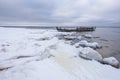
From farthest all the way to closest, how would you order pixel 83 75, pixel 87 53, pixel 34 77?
pixel 87 53 → pixel 83 75 → pixel 34 77

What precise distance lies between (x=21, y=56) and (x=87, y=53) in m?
4.50

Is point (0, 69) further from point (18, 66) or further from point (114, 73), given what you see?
point (114, 73)

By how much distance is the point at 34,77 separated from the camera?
14.7ft

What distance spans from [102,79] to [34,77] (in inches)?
Answer: 113

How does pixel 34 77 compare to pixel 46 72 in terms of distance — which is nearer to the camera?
pixel 34 77

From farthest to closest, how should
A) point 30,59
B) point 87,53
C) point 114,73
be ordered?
1. point 87,53
2. point 30,59
3. point 114,73

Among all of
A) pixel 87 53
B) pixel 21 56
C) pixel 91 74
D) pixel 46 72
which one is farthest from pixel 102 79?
pixel 21 56

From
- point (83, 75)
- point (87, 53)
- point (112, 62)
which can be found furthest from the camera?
point (87, 53)

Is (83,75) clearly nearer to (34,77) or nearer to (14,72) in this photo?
(34,77)

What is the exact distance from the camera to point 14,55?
665 centimetres

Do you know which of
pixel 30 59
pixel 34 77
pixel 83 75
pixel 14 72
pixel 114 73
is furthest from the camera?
pixel 30 59

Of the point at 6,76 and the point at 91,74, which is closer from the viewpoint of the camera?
the point at 6,76

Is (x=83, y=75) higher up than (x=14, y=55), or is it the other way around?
(x=14, y=55)

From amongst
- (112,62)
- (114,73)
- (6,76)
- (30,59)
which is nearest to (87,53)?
(112,62)
